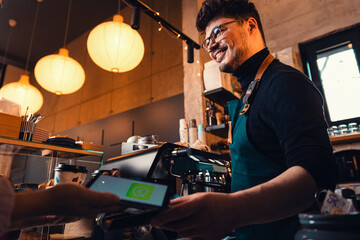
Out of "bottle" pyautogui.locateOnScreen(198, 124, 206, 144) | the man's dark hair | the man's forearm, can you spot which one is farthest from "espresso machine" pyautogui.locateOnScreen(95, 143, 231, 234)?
"bottle" pyautogui.locateOnScreen(198, 124, 206, 144)

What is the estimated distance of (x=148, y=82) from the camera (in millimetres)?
4184

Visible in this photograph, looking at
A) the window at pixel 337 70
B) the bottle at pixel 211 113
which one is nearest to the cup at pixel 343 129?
the window at pixel 337 70

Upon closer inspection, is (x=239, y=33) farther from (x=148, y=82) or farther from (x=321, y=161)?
(x=148, y=82)

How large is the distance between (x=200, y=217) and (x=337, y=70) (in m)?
2.76

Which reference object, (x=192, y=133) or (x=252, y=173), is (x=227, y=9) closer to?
(x=252, y=173)

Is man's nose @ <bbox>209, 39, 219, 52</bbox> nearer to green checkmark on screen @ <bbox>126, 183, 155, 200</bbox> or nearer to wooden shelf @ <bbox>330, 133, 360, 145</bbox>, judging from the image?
green checkmark on screen @ <bbox>126, 183, 155, 200</bbox>

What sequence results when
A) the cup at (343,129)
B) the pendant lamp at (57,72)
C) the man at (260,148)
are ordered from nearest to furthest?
the man at (260,148) < the cup at (343,129) < the pendant lamp at (57,72)

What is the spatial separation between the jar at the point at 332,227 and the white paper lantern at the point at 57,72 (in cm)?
316

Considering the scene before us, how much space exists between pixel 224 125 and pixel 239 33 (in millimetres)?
1412

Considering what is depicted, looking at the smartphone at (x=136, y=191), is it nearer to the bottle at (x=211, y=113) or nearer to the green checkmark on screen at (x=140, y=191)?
the green checkmark on screen at (x=140, y=191)

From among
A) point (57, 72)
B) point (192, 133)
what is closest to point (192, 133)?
point (192, 133)

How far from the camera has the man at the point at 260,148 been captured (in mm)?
526

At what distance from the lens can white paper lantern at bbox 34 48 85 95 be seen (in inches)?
118

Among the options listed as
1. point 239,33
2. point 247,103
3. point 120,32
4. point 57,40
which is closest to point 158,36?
point 120,32
